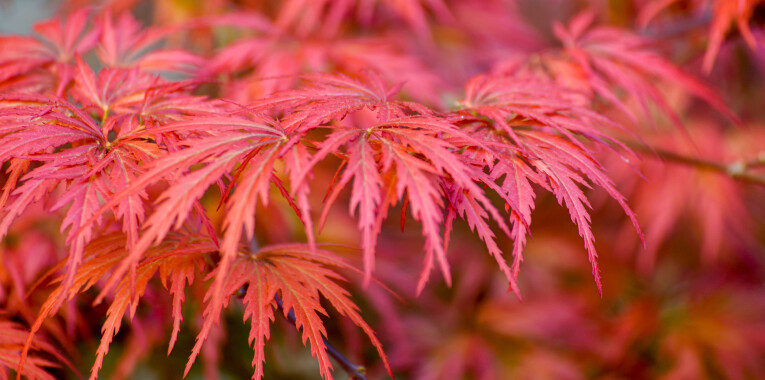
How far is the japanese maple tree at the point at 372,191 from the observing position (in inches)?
20.0

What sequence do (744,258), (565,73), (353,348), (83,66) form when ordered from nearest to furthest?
(83,66), (565,73), (353,348), (744,258)

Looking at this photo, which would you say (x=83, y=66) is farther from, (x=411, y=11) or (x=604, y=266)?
(x=604, y=266)

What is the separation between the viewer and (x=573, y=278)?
6.02ft

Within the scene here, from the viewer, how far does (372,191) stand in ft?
1.51

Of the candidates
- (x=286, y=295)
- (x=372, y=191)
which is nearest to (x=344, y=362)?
(x=286, y=295)

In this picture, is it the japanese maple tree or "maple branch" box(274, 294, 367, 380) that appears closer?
the japanese maple tree

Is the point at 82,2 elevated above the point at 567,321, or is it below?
above

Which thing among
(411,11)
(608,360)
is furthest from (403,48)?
(608,360)

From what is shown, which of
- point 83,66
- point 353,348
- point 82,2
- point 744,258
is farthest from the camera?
point 744,258

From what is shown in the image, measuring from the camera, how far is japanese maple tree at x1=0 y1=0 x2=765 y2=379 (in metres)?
0.51

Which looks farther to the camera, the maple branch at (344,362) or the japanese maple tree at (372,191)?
the maple branch at (344,362)

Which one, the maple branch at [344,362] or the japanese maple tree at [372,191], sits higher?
the japanese maple tree at [372,191]

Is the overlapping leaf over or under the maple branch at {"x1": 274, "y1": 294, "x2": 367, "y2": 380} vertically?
over

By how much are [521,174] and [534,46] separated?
109cm
